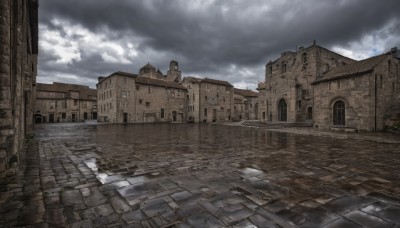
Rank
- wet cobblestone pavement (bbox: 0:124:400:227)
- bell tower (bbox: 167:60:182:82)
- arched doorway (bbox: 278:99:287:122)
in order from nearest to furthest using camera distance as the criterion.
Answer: wet cobblestone pavement (bbox: 0:124:400:227) → arched doorway (bbox: 278:99:287:122) → bell tower (bbox: 167:60:182:82)

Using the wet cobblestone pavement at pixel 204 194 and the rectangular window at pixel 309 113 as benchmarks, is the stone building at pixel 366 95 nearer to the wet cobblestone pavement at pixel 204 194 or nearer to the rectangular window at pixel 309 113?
the rectangular window at pixel 309 113

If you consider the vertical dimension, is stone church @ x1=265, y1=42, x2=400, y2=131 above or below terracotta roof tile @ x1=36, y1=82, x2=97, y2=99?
below

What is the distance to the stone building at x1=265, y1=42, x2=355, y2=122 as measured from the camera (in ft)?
80.4

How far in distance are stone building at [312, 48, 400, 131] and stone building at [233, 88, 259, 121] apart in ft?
106

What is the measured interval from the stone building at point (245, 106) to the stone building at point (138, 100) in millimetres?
17847

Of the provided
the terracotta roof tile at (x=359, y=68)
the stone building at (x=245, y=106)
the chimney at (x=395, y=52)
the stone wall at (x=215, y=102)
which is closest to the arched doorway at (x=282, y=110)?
the terracotta roof tile at (x=359, y=68)

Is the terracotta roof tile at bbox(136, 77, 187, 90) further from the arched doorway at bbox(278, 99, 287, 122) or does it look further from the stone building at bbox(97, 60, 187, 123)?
the arched doorway at bbox(278, 99, 287, 122)

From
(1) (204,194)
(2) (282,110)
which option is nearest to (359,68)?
(2) (282,110)

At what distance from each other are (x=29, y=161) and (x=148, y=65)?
51457 millimetres

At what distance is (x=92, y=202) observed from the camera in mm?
3359

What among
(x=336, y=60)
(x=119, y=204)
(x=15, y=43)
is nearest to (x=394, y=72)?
(x=336, y=60)

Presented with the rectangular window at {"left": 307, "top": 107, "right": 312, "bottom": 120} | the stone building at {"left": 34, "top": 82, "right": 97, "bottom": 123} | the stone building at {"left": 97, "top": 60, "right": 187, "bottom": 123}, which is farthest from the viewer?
the stone building at {"left": 34, "top": 82, "right": 97, "bottom": 123}

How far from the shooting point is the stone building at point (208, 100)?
3922 centimetres

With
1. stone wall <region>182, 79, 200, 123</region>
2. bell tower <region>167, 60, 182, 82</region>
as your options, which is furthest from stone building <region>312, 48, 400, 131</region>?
bell tower <region>167, 60, 182, 82</region>
